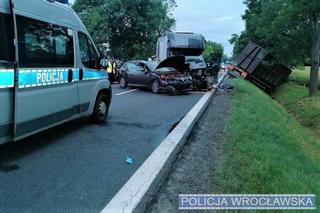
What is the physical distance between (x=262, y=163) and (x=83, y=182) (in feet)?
9.51

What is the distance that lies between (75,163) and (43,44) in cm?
223

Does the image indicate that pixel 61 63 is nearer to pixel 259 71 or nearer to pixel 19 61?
pixel 19 61

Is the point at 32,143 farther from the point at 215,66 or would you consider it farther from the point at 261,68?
the point at 261,68

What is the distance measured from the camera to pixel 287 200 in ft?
17.6

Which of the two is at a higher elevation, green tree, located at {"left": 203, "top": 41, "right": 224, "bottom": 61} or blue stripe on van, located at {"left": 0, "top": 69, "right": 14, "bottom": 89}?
green tree, located at {"left": 203, "top": 41, "right": 224, "bottom": 61}

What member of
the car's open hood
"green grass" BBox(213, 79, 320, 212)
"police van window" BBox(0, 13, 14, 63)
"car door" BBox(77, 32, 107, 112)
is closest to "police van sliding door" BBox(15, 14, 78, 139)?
"police van window" BBox(0, 13, 14, 63)

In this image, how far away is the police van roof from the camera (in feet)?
22.3

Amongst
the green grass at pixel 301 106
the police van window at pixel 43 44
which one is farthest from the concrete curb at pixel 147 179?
the green grass at pixel 301 106

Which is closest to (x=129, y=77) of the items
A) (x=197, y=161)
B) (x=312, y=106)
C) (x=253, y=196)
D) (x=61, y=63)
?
(x=312, y=106)

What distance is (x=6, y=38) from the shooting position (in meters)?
6.48

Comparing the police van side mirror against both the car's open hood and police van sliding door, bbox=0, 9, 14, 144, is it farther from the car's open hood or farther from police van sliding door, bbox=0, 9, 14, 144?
the car's open hood

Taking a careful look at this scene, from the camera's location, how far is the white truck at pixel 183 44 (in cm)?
2691

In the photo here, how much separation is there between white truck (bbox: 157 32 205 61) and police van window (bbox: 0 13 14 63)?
816 inches

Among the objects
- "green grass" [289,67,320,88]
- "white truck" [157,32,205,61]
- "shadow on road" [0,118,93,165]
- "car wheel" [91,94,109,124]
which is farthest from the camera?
"green grass" [289,67,320,88]
